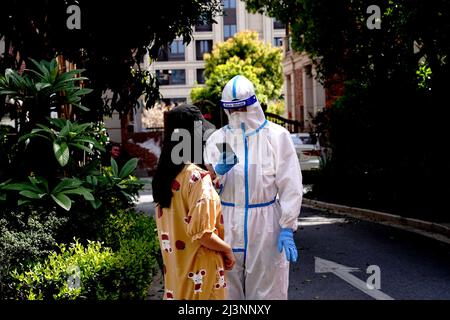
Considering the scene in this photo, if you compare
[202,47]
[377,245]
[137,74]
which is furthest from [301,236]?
[202,47]

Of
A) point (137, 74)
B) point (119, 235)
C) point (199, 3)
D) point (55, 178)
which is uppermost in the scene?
point (199, 3)

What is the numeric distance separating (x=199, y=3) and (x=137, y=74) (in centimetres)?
162

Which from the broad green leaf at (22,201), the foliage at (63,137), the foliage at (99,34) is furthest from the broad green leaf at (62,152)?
the foliage at (99,34)

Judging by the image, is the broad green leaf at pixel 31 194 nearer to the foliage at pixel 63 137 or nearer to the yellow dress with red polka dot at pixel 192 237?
the foliage at pixel 63 137

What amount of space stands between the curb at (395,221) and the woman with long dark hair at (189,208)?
23.9 feet

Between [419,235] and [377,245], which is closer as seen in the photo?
[377,245]

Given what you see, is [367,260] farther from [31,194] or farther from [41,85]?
[41,85]

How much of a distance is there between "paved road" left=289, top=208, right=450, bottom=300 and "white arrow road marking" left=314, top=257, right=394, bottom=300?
0.25 ft

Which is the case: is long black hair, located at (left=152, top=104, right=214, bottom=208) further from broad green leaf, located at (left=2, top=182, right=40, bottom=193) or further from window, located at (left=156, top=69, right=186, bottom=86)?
window, located at (left=156, top=69, right=186, bottom=86)

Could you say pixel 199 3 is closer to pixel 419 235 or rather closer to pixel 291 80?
pixel 419 235

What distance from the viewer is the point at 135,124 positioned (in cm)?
3597

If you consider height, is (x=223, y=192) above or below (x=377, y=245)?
above

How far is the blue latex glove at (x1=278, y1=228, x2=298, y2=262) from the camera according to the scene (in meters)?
4.76
